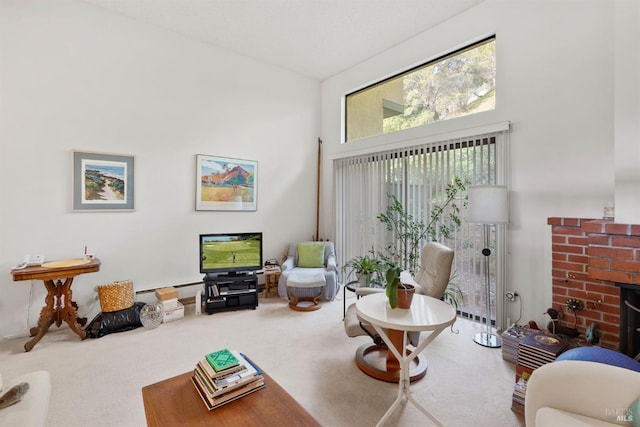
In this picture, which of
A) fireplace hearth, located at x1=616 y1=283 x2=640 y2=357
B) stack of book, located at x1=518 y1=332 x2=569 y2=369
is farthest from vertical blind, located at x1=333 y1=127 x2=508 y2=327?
fireplace hearth, located at x1=616 y1=283 x2=640 y2=357

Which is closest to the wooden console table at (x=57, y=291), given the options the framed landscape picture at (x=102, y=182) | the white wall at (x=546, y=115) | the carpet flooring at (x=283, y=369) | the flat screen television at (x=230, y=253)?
the carpet flooring at (x=283, y=369)

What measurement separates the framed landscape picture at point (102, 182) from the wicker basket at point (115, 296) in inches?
34.0

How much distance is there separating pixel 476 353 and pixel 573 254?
1131 millimetres

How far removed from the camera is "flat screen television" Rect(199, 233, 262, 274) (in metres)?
3.53

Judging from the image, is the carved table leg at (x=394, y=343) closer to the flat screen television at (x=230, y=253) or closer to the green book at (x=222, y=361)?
the green book at (x=222, y=361)

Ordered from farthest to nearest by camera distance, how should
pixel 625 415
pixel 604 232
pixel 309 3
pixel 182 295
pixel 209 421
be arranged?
pixel 182 295
pixel 309 3
pixel 604 232
pixel 209 421
pixel 625 415

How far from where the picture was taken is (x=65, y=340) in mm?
2738

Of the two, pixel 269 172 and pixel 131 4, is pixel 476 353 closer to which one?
pixel 269 172

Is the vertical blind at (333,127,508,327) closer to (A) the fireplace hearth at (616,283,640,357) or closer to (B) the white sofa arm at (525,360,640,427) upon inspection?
(A) the fireplace hearth at (616,283,640,357)

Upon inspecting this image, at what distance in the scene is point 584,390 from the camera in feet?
3.92

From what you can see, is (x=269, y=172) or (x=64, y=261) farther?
(x=269, y=172)

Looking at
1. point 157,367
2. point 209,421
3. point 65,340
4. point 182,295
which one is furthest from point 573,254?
point 65,340

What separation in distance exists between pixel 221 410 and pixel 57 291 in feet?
8.37

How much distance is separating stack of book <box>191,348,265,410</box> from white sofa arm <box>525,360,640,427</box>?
1268mm
